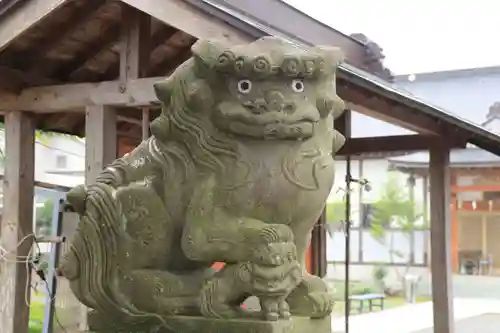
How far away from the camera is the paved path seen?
7.55 m

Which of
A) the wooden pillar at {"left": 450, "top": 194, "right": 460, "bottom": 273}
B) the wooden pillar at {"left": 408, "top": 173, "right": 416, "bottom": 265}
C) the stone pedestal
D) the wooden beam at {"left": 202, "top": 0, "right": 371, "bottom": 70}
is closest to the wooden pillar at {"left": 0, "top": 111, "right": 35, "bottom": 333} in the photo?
the wooden beam at {"left": 202, "top": 0, "right": 371, "bottom": 70}

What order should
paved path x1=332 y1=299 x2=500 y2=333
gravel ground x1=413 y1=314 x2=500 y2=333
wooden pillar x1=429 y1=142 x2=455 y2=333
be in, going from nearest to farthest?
1. wooden pillar x1=429 y1=142 x2=455 y2=333
2. gravel ground x1=413 y1=314 x2=500 y2=333
3. paved path x1=332 y1=299 x2=500 y2=333

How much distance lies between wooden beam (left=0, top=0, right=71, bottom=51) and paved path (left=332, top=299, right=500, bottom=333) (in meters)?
5.05

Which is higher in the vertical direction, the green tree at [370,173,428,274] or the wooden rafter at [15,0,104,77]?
the wooden rafter at [15,0,104,77]

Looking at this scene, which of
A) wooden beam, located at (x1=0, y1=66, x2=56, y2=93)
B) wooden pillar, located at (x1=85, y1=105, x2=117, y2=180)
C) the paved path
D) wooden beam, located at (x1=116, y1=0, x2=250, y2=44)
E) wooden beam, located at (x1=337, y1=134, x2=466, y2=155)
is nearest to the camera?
wooden beam, located at (x1=116, y1=0, x2=250, y2=44)

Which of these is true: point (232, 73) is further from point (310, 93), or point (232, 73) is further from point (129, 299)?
point (129, 299)

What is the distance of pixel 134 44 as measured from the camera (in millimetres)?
3736

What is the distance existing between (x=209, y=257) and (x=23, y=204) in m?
2.51

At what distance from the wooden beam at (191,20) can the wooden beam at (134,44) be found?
15.9 inches

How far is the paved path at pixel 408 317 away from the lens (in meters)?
7.55

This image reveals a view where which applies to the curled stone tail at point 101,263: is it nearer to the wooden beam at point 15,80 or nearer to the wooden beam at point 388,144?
the wooden beam at point 15,80

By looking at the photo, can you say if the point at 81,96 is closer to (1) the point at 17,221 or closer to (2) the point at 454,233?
(1) the point at 17,221

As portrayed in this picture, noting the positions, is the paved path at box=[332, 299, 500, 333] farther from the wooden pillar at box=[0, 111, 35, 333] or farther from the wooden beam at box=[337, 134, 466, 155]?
the wooden pillar at box=[0, 111, 35, 333]

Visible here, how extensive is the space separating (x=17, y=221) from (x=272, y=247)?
266 cm
